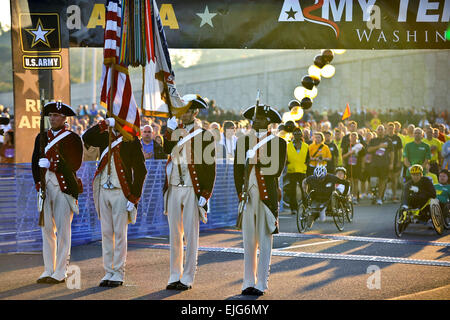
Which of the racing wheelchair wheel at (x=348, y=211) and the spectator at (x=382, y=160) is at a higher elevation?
the spectator at (x=382, y=160)

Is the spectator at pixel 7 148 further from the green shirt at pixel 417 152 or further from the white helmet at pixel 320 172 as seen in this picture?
the green shirt at pixel 417 152

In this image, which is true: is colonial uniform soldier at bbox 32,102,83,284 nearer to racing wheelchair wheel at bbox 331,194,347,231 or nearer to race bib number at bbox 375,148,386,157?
racing wheelchair wheel at bbox 331,194,347,231

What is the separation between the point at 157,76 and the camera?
984cm

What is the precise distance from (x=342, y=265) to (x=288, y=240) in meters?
2.63

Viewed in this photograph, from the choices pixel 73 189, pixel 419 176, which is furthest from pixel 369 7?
pixel 73 189

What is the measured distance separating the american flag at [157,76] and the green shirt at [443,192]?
21.9ft

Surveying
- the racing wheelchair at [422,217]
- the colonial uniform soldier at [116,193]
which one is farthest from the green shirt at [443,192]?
the colonial uniform soldier at [116,193]

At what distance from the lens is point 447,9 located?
12.7 metres

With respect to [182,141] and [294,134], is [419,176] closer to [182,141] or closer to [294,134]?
[294,134]

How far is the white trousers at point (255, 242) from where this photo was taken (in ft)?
27.8

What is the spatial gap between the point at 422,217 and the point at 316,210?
191cm

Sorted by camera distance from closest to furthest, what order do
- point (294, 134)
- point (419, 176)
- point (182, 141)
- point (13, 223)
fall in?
point (182, 141)
point (13, 223)
point (419, 176)
point (294, 134)

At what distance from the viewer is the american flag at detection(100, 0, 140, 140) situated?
30.6 feet

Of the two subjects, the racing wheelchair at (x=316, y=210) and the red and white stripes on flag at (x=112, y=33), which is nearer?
the red and white stripes on flag at (x=112, y=33)
